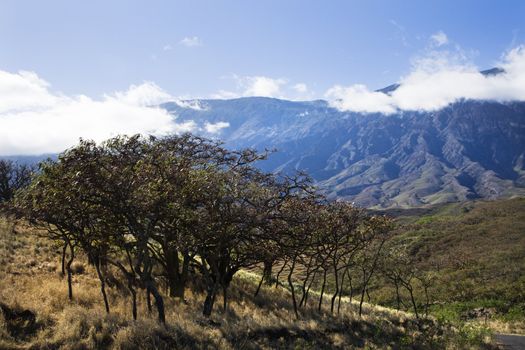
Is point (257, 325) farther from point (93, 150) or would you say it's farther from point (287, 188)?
point (93, 150)

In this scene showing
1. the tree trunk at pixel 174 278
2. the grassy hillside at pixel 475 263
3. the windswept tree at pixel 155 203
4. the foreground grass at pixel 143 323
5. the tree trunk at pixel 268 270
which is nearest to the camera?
the foreground grass at pixel 143 323

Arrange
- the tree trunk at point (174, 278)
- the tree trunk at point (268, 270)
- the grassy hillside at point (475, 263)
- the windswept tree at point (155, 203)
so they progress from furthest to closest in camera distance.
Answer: the grassy hillside at point (475, 263) → the tree trunk at point (268, 270) → the tree trunk at point (174, 278) → the windswept tree at point (155, 203)

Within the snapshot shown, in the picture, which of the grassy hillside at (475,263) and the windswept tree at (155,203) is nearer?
the windswept tree at (155,203)

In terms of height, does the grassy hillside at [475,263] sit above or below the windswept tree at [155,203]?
below

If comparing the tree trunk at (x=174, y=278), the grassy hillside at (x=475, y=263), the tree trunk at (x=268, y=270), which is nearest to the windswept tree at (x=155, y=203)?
the tree trunk at (x=174, y=278)

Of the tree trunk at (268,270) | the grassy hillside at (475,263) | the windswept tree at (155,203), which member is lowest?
the grassy hillside at (475,263)

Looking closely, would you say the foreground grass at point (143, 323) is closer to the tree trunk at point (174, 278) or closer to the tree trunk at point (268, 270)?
the tree trunk at point (174, 278)

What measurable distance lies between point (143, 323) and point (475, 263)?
69.0 metres

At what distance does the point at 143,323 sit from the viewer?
15.8m

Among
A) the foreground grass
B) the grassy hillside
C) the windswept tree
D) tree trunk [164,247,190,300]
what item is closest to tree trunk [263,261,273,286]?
the foreground grass

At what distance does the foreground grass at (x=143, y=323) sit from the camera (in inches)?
576

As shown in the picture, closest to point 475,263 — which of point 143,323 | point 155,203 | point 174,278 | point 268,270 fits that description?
point 268,270

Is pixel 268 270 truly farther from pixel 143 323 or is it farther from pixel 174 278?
pixel 143 323

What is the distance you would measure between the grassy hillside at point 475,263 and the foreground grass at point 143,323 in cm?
1601
